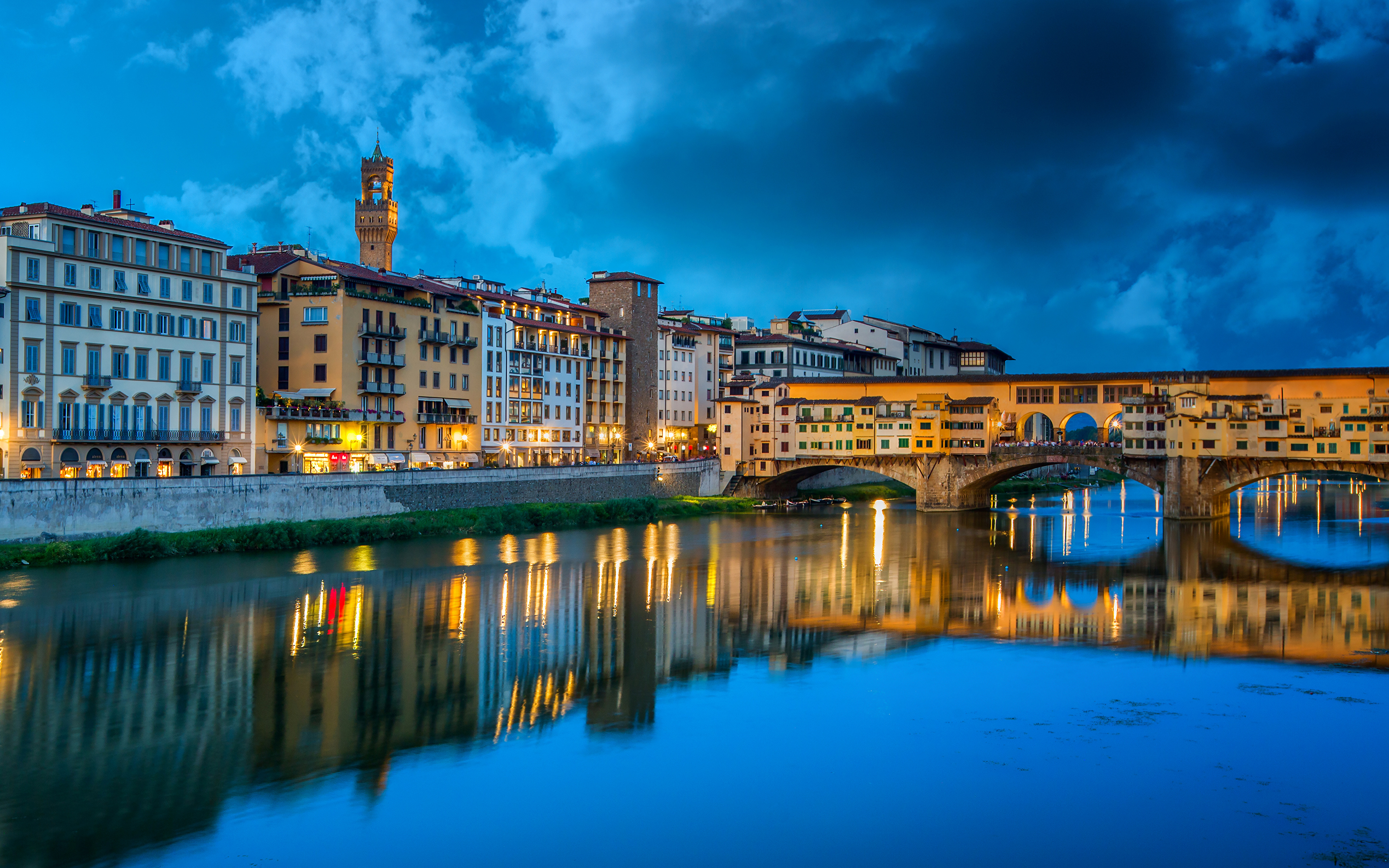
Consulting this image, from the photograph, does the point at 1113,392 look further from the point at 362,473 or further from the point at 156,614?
the point at 156,614

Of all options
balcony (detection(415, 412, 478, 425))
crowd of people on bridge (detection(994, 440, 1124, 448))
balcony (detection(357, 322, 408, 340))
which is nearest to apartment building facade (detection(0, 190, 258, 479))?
balcony (detection(357, 322, 408, 340))

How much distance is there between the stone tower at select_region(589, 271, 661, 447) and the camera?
7844cm

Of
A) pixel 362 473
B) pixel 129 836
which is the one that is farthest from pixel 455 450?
pixel 129 836

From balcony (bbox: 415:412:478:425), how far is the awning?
19.0ft

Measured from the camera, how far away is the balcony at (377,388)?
187 feet

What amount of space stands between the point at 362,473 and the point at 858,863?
36.9 m

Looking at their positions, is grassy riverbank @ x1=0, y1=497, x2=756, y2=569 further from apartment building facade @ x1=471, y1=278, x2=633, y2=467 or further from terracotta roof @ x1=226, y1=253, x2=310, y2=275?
terracotta roof @ x1=226, y1=253, x2=310, y2=275

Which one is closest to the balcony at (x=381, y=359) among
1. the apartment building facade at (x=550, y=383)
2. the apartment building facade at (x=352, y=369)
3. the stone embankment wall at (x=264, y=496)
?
the apartment building facade at (x=352, y=369)

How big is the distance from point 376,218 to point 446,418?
122 feet

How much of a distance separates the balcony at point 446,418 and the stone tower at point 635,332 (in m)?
15.2

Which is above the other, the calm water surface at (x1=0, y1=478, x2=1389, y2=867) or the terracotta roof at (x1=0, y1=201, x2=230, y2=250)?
the terracotta roof at (x1=0, y1=201, x2=230, y2=250)

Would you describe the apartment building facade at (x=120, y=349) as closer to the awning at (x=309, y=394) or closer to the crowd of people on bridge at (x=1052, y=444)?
the awning at (x=309, y=394)

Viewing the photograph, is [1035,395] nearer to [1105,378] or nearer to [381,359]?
[1105,378]

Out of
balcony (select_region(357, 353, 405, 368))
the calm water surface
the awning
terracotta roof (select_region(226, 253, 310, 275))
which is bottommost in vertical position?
the calm water surface
